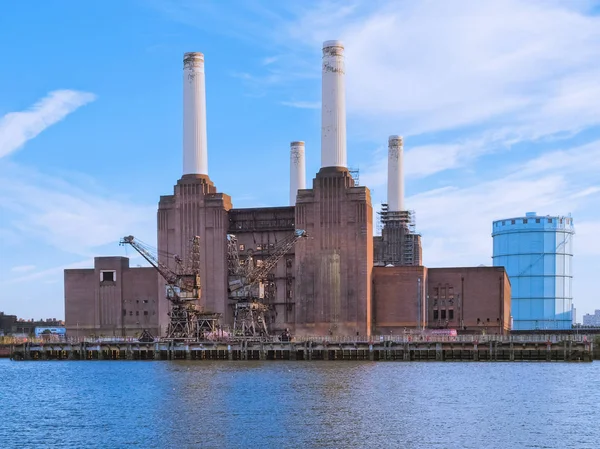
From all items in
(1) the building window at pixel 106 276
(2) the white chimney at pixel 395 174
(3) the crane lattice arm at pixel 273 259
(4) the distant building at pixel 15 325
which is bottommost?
(4) the distant building at pixel 15 325

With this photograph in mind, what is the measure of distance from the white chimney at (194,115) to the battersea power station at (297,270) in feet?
0.46

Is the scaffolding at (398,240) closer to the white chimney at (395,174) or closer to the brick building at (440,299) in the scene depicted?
the white chimney at (395,174)

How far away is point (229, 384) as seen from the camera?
75.2 m

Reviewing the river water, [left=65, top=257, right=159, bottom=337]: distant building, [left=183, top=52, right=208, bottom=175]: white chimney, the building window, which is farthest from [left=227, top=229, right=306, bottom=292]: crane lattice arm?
the river water

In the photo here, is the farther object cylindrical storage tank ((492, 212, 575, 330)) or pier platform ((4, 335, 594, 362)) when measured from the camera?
cylindrical storage tank ((492, 212, 575, 330))

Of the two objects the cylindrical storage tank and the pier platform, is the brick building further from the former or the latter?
the cylindrical storage tank

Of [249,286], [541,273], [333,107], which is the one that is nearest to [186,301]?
[249,286]

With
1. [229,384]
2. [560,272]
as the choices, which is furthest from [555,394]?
[560,272]

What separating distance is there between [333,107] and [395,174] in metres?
33.3

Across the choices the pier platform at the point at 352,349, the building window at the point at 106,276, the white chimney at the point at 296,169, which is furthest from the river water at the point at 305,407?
the white chimney at the point at 296,169

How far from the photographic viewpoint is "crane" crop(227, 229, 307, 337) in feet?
387

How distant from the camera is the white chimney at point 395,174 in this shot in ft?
492

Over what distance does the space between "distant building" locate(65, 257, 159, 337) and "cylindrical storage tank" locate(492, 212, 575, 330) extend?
7257 cm

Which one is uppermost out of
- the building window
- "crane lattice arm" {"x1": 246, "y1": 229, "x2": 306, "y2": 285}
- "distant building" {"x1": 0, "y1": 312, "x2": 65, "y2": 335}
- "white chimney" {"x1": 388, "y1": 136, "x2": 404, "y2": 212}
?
"white chimney" {"x1": 388, "y1": 136, "x2": 404, "y2": 212}
